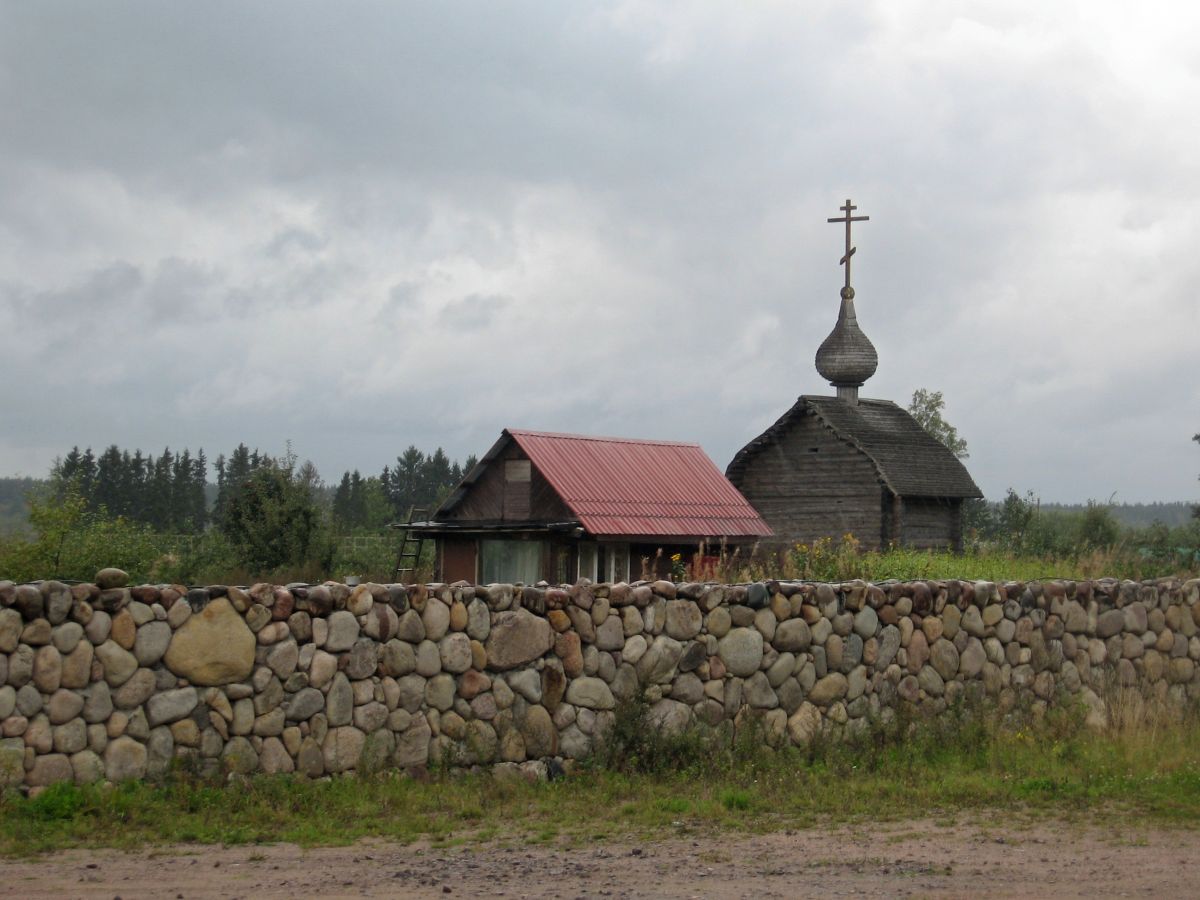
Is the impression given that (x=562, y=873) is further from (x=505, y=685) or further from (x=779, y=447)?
(x=779, y=447)

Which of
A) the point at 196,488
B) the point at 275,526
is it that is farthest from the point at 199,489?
the point at 275,526

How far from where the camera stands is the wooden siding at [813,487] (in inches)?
1384

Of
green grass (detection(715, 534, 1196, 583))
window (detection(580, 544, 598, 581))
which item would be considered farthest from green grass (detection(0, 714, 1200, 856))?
window (detection(580, 544, 598, 581))

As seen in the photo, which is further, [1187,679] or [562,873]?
[1187,679]

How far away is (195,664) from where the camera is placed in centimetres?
1051

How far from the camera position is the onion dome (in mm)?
38156

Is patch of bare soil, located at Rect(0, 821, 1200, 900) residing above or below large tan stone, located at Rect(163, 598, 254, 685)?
below

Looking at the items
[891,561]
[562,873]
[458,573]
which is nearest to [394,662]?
[562,873]

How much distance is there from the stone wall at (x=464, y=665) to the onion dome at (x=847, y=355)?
23.7 metres

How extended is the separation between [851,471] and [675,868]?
27.5 meters

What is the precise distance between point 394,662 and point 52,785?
2.71 metres

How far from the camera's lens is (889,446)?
3631 centimetres

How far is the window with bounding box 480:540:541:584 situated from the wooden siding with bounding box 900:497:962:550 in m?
10.4

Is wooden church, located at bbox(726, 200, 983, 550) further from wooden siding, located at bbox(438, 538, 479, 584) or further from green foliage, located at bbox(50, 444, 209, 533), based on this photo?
green foliage, located at bbox(50, 444, 209, 533)
